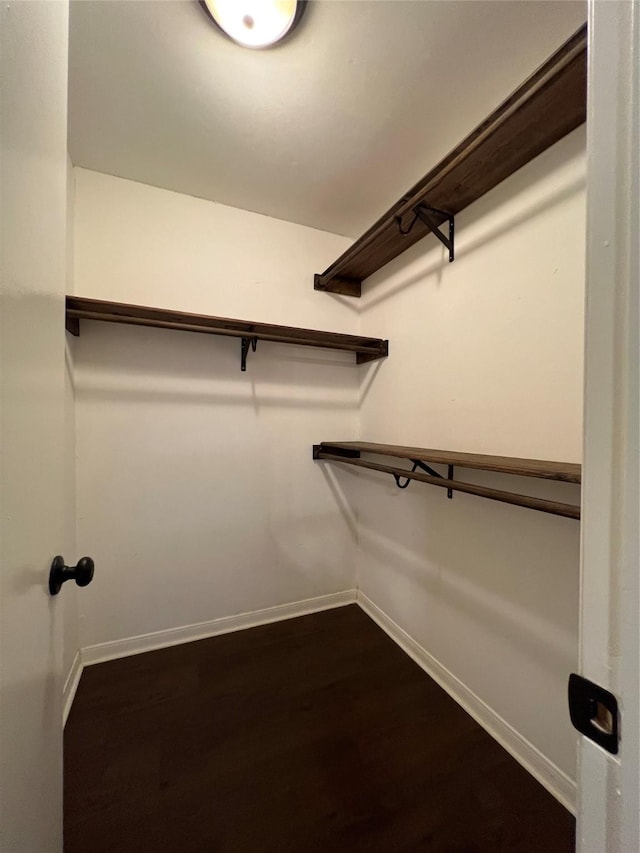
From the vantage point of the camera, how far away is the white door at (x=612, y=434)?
0.35m

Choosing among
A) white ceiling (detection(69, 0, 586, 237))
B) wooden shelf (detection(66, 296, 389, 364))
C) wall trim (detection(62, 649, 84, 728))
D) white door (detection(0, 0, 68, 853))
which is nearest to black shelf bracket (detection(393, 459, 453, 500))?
wooden shelf (detection(66, 296, 389, 364))

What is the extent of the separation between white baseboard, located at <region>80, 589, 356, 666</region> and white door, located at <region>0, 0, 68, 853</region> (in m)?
1.15

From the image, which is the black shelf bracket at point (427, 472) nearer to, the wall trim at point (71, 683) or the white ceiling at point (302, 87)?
the white ceiling at point (302, 87)

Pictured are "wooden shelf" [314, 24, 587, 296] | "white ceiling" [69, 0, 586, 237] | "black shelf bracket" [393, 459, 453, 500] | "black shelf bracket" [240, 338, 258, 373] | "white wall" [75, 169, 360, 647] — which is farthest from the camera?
"black shelf bracket" [240, 338, 258, 373]

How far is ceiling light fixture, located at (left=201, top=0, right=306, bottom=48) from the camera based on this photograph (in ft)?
2.98

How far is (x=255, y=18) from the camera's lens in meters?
0.95

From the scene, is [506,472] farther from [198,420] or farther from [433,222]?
[198,420]

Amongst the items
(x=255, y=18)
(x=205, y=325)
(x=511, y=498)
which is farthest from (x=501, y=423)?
(x=255, y=18)

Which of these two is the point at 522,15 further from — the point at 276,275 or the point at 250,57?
the point at 276,275

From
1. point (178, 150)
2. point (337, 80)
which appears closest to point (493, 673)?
point (337, 80)

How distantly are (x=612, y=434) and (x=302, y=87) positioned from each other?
1536 mm

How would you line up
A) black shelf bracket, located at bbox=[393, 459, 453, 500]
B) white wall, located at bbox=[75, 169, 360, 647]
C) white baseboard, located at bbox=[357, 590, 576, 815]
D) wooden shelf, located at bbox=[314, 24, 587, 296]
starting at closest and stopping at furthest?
wooden shelf, located at bbox=[314, 24, 587, 296], white baseboard, located at bbox=[357, 590, 576, 815], black shelf bracket, located at bbox=[393, 459, 453, 500], white wall, located at bbox=[75, 169, 360, 647]

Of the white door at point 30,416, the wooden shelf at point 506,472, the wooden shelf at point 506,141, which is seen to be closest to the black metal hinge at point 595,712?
the wooden shelf at point 506,472

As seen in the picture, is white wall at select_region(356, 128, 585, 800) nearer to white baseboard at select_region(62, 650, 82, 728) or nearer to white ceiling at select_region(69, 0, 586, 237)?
white ceiling at select_region(69, 0, 586, 237)
